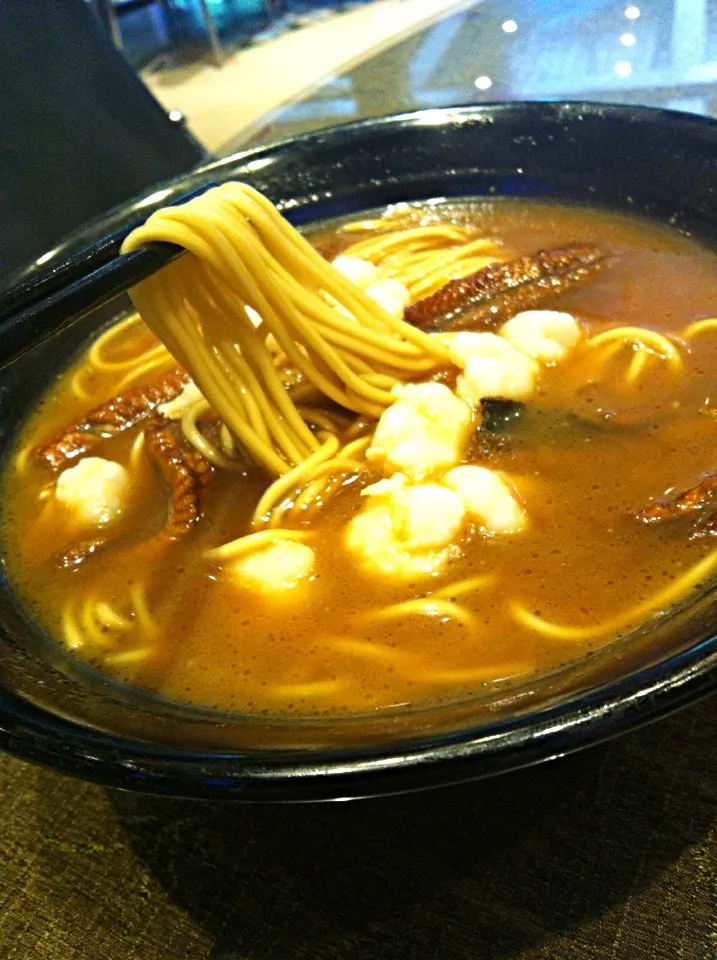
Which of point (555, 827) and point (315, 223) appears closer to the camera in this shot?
point (555, 827)

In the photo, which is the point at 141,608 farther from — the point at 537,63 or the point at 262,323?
the point at 537,63

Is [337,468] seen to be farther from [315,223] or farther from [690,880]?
[315,223]

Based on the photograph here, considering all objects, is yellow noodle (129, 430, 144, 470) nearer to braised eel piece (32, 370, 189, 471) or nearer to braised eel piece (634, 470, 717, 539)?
braised eel piece (32, 370, 189, 471)

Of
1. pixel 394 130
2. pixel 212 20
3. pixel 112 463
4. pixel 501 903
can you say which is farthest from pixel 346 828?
pixel 212 20

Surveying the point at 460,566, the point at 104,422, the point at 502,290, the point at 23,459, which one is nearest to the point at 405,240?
the point at 502,290


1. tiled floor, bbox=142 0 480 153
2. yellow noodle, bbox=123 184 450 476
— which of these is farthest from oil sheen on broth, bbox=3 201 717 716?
tiled floor, bbox=142 0 480 153

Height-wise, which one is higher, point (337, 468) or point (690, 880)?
point (337, 468)

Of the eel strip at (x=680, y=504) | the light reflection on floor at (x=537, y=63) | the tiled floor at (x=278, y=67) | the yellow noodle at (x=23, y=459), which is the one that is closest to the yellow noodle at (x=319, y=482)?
the eel strip at (x=680, y=504)
